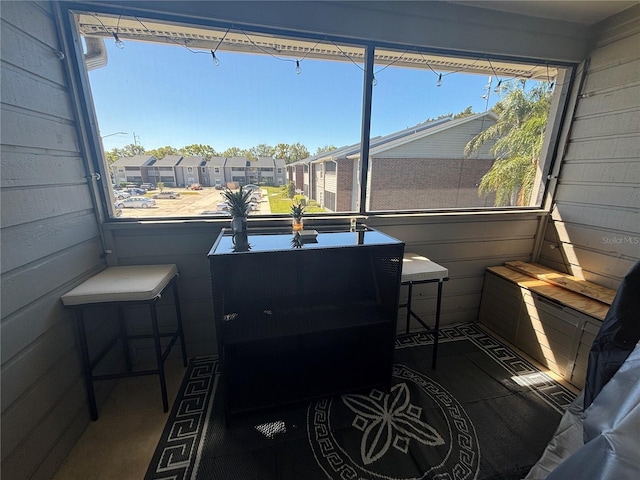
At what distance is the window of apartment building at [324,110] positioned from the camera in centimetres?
167

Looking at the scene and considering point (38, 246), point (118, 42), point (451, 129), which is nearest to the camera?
point (38, 246)

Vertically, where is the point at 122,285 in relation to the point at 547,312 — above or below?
above

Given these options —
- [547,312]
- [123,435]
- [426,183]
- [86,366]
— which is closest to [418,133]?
[426,183]

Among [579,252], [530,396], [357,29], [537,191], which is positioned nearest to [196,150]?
[357,29]

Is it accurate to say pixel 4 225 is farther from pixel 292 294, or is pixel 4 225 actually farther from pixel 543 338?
pixel 543 338

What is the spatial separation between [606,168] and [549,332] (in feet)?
4.36

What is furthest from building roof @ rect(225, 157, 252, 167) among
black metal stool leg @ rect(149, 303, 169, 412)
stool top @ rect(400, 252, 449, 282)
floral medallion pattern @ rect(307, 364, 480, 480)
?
floral medallion pattern @ rect(307, 364, 480, 480)

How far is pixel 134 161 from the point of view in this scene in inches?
68.6

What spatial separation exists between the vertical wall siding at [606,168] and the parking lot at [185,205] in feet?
8.50

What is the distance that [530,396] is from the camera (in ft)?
5.67

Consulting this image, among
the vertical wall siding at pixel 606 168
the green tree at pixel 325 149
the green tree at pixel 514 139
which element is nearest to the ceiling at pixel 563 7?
the vertical wall siding at pixel 606 168

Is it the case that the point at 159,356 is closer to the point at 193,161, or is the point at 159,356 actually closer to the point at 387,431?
the point at 193,161

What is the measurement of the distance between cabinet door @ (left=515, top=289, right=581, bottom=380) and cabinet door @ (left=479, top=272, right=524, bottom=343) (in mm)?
61

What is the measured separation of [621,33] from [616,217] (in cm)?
133
